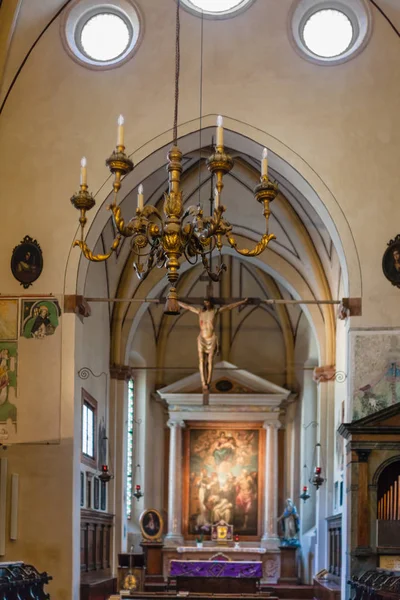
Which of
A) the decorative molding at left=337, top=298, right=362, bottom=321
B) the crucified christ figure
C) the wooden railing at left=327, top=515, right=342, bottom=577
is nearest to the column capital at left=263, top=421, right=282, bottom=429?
the wooden railing at left=327, top=515, right=342, bottom=577

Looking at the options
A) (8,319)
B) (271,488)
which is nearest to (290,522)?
(271,488)

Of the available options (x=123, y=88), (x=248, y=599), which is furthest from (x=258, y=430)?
(x=123, y=88)

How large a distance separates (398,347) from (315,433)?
966 centimetres

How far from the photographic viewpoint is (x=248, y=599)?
15281mm

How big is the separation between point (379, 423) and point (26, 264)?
5.78m

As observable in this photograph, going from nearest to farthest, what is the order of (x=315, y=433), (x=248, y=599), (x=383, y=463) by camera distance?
1. (x=383, y=463)
2. (x=248, y=599)
3. (x=315, y=433)

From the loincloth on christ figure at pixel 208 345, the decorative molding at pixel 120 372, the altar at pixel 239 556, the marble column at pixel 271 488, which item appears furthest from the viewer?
the marble column at pixel 271 488

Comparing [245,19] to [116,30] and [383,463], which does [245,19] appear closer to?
[116,30]

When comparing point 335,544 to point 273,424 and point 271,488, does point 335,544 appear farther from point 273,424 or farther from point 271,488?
point 273,424

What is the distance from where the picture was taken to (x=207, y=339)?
53.2ft

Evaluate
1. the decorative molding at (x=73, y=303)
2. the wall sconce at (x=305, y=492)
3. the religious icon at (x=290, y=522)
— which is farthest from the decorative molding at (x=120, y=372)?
the decorative molding at (x=73, y=303)

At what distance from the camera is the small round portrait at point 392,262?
15062 mm

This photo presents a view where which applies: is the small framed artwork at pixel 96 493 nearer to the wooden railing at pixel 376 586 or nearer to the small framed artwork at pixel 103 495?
the small framed artwork at pixel 103 495

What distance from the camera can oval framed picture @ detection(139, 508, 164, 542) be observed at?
22.6 meters
